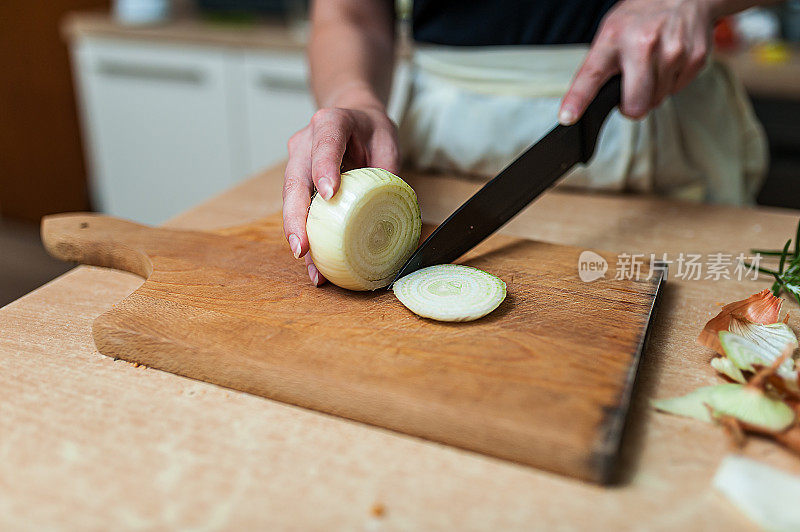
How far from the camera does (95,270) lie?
96 centimetres

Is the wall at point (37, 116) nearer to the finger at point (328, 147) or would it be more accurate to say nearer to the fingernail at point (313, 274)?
the finger at point (328, 147)

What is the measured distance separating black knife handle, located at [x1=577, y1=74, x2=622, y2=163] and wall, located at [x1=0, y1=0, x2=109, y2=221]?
274 cm

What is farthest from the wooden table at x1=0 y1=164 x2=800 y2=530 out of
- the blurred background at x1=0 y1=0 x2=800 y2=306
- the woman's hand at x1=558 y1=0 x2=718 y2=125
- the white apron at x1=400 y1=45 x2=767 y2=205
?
the blurred background at x1=0 y1=0 x2=800 y2=306

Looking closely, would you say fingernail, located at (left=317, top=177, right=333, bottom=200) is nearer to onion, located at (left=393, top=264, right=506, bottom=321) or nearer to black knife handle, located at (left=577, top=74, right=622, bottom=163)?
onion, located at (left=393, top=264, right=506, bottom=321)

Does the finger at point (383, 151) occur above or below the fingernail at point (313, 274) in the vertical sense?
above

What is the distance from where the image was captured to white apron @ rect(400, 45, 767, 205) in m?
1.22

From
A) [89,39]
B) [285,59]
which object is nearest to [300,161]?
[285,59]

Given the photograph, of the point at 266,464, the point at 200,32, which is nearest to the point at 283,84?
the point at 200,32

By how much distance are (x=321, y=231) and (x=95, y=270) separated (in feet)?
1.25

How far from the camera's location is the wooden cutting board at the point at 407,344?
60 cm

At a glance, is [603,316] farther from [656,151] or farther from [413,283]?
[656,151]

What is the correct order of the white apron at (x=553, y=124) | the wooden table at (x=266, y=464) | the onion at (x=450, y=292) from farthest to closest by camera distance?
the white apron at (x=553, y=124)
the onion at (x=450, y=292)
the wooden table at (x=266, y=464)

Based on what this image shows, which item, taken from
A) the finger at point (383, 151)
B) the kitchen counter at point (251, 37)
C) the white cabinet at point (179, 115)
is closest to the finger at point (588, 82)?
the finger at point (383, 151)

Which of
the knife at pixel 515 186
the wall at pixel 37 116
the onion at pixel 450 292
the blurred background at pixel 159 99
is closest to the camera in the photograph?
the onion at pixel 450 292
